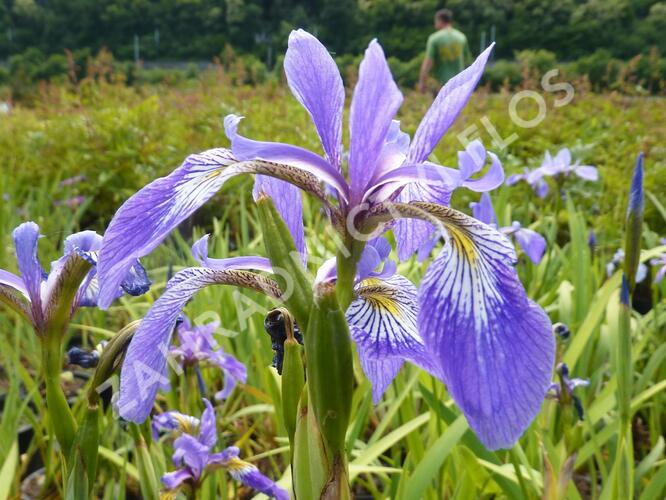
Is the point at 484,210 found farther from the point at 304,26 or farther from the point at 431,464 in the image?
the point at 304,26

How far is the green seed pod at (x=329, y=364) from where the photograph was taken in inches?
16.3

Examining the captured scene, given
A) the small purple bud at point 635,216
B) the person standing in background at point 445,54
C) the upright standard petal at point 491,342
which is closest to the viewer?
the upright standard petal at point 491,342

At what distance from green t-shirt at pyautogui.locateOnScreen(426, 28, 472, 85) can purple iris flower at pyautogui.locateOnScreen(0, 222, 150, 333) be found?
6.94 m

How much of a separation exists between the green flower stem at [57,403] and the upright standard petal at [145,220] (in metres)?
0.16

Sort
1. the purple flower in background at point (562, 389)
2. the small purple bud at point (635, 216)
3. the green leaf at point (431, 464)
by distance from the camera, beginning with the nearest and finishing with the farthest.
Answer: the small purple bud at point (635, 216)
the green leaf at point (431, 464)
the purple flower in background at point (562, 389)

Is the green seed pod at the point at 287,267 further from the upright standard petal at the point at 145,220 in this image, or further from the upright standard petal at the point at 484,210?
the upright standard petal at the point at 484,210

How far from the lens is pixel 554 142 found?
4762mm

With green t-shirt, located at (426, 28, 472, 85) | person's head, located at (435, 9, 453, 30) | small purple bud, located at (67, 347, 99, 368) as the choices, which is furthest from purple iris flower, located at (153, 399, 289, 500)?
person's head, located at (435, 9, 453, 30)

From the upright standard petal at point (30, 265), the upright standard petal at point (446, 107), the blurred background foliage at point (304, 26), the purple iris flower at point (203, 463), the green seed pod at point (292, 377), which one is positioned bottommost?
the purple iris flower at point (203, 463)

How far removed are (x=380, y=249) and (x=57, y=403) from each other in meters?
0.33

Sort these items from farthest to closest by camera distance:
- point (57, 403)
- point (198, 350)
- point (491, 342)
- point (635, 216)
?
point (198, 350) → point (635, 216) → point (57, 403) → point (491, 342)

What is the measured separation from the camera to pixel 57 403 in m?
0.54

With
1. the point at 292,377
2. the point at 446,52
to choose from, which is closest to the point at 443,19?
the point at 446,52

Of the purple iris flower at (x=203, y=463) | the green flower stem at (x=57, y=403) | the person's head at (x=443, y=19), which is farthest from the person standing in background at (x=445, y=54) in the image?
the green flower stem at (x=57, y=403)
